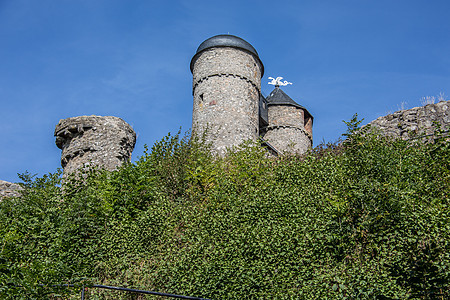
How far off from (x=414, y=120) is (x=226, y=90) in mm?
7350

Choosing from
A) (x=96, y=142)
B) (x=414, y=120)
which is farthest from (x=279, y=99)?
(x=96, y=142)

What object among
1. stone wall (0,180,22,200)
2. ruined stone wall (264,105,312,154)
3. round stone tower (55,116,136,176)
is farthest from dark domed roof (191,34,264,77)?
stone wall (0,180,22,200)

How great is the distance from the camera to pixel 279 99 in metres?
23.0

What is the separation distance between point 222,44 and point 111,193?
33.4ft

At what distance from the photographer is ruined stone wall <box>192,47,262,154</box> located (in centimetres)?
1753

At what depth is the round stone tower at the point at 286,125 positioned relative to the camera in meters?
21.6

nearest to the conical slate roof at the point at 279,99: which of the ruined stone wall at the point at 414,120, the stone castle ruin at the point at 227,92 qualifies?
the stone castle ruin at the point at 227,92

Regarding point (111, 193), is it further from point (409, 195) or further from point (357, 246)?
point (409, 195)

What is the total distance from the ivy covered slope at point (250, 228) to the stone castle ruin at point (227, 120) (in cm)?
185

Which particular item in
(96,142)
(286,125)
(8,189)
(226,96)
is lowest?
(8,189)

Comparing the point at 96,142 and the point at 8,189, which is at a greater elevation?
the point at 96,142

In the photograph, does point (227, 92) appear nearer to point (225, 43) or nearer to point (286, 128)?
point (225, 43)

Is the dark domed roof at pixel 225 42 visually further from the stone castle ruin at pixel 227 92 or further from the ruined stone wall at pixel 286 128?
the ruined stone wall at pixel 286 128

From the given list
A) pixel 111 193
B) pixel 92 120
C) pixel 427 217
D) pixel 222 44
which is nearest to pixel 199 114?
pixel 222 44
